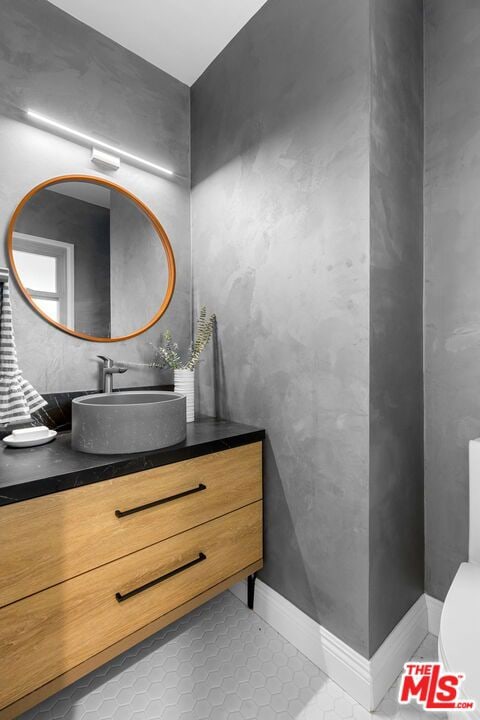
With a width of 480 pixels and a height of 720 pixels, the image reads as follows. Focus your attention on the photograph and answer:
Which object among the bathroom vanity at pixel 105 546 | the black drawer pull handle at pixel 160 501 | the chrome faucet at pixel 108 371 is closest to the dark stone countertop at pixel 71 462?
the bathroom vanity at pixel 105 546

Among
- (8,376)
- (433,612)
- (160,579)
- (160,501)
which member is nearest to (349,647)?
(433,612)

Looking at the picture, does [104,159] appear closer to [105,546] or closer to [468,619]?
[105,546]

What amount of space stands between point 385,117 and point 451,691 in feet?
5.24

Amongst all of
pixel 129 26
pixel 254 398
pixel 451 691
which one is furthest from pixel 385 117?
pixel 451 691

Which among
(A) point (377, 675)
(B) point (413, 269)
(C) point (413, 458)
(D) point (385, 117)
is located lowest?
(A) point (377, 675)

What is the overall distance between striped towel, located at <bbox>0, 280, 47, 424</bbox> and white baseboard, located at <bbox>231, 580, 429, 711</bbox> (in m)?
1.20

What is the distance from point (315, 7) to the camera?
1344 mm

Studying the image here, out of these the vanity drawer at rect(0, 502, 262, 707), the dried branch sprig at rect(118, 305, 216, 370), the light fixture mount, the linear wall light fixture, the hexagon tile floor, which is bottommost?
the hexagon tile floor

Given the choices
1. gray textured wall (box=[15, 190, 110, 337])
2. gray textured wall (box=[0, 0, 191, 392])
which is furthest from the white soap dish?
gray textured wall (box=[15, 190, 110, 337])

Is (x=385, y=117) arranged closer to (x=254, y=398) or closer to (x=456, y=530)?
(x=254, y=398)

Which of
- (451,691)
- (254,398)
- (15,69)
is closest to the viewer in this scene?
(451,691)

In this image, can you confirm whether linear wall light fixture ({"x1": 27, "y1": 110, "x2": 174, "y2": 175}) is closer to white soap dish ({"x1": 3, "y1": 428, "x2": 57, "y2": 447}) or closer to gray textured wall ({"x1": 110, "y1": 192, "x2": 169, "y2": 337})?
gray textured wall ({"x1": 110, "y1": 192, "x2": 169, "y2": 337})

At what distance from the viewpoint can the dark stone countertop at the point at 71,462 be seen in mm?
940

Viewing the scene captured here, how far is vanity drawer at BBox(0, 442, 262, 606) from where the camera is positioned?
928 mm
